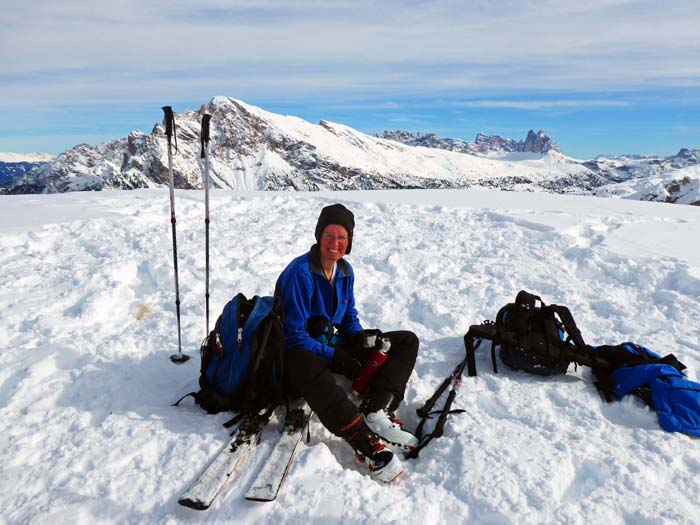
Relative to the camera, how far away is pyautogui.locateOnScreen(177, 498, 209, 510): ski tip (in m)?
3.33

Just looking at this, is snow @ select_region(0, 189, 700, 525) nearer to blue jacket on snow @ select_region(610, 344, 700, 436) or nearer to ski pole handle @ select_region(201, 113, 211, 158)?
blue jacket on snow @ select_region(610, 344, 700, 436)

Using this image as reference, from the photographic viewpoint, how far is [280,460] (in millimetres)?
3840

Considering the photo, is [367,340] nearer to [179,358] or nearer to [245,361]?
[245,361]

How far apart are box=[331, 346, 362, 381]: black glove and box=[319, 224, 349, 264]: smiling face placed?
1039 mm

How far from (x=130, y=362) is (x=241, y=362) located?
2017 mm

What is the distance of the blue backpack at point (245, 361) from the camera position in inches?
174

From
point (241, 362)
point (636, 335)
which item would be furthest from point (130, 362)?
point (636, 335)

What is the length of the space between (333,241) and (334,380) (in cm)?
151

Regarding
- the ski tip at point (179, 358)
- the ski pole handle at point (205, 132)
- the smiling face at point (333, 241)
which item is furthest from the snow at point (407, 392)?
the ski pole handle at point (205, 132)

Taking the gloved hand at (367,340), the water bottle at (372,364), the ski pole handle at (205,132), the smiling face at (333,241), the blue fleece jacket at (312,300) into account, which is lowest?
the water bottle at (372,364)

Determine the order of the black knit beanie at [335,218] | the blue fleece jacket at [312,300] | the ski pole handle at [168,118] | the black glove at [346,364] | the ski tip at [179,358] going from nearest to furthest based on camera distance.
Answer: the blue fleece jacket at [312,300]
the black glove at [346,364]
the black knit beanie at [335,218]
the ski pole handle at [168,118]
the ski tip at [179,358]

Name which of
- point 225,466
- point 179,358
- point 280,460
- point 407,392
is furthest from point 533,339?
point 179,358

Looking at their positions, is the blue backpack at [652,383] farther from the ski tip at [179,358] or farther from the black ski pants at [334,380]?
the ski tip at [179,358]

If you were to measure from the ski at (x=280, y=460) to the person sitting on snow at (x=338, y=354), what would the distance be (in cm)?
27
